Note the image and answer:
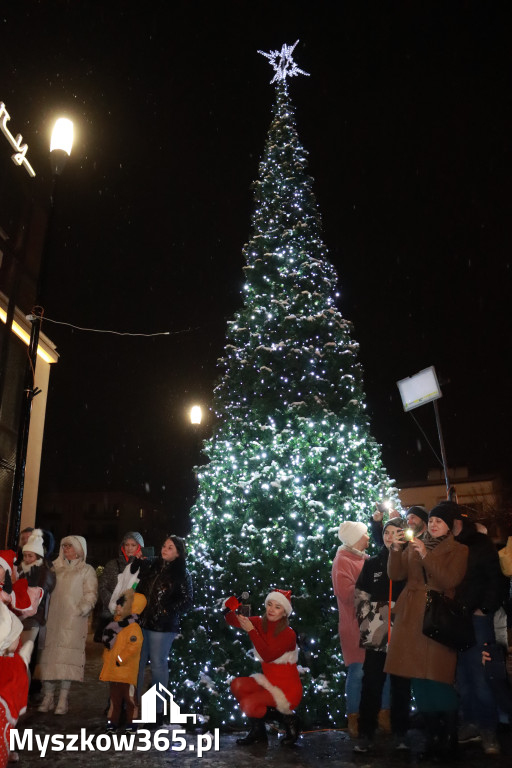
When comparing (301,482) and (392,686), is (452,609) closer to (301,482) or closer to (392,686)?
(392,686)

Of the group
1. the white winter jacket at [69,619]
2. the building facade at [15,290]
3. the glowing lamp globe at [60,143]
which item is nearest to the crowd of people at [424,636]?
the white winter jacket at [69,619]

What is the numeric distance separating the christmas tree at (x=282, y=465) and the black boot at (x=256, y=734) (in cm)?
69

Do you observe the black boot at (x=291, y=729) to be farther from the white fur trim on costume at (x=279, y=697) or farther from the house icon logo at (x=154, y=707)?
the house icon logo at (x=154, y=707)

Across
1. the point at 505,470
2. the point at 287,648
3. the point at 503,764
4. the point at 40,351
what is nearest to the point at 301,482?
the point at 287,648

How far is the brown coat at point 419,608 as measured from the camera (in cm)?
526

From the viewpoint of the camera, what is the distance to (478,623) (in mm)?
6055

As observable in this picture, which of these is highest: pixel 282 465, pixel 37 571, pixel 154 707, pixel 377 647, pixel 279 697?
pixel 282 465

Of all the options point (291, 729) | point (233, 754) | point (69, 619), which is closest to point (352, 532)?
point (291, 729)

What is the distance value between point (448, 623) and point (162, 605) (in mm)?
2950

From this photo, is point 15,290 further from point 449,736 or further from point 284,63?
point 449,736

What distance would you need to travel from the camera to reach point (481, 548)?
5.70 metres

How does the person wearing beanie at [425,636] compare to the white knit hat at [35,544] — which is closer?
the person wearing beanie at [425,636]

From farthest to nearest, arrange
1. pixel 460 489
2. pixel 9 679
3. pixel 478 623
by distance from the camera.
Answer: pixel 460 489
pixel 478 623
pixel 9 679

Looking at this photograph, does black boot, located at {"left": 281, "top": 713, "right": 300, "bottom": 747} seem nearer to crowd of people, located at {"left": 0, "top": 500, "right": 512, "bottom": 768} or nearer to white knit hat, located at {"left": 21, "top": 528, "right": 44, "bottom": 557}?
crowd of people, located at {"left": 0, "top": 500, "right": 512, "bottom": 768}
